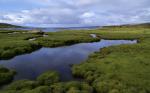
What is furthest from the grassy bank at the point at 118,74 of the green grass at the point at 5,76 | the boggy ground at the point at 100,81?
the green grass at the point at 5,76

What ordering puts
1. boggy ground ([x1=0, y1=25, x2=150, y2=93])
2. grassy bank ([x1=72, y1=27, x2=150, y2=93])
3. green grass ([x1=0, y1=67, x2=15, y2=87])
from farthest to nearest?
green grass ([x1=0, y1=67, x2=15, y2=87]) → grassy bank ([x1=72, y1=27, x2=150, y2=93]) → boggy ground ([x1=0, y1=25, x2=150, y2=93])

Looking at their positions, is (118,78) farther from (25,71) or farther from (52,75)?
(25,71)

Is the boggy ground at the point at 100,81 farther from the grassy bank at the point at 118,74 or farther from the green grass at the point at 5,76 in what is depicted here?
the green grass at the point at 5,76

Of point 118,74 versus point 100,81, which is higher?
point 118,74

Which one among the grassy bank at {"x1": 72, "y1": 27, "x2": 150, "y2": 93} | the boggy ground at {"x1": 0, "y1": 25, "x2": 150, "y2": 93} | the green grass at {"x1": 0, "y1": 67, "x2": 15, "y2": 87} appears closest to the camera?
the boggy ground at {"x1": 0, "y1": 25, "x2": 150, "y2": 93}

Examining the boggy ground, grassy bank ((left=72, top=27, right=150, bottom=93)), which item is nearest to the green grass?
the boggy ground

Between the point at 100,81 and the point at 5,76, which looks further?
the point at 5,76

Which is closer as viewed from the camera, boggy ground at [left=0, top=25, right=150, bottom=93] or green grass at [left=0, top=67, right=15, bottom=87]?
boggy ground at [left=0, top=25, right=150, bottom=93]

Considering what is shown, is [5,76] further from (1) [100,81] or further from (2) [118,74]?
(2) [118,74]

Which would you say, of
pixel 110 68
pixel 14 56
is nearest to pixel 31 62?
pixel 14 56

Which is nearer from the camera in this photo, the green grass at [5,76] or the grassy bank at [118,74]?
the grassy bank at [118,74]

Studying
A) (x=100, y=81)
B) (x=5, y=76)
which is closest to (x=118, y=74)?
(x=100, y=81)

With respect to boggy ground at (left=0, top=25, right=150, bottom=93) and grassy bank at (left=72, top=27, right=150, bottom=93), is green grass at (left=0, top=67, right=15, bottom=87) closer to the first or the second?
boggy ground at (left=0, top=25, right=150, bottom=93)
